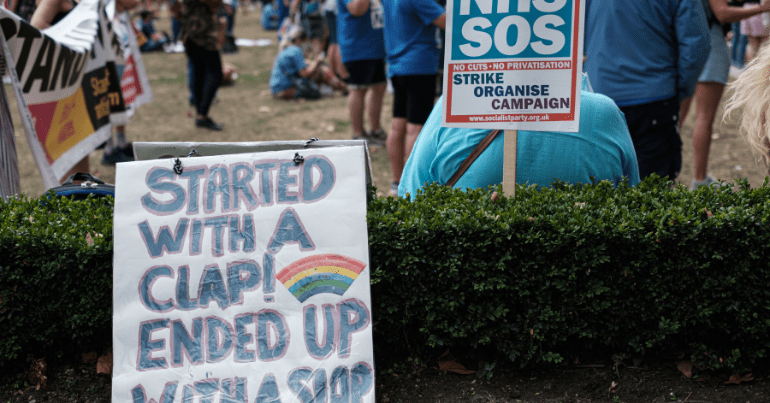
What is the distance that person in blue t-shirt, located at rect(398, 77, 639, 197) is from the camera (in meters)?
2.54

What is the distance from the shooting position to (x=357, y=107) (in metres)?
6.42

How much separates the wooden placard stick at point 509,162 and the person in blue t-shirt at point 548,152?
0.44 feet

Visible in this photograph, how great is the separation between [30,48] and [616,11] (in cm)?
341

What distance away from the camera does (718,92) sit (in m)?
4.93

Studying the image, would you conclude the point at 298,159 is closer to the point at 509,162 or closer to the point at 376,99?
the point at 509,162

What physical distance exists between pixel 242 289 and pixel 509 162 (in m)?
1.16

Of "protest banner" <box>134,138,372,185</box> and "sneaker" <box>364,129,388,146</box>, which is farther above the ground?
"protest banner" <box>134,138,372,185</box>

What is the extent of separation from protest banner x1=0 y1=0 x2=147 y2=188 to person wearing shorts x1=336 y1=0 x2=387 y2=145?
6.94ft

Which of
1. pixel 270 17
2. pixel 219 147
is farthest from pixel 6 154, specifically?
pixel 270 17

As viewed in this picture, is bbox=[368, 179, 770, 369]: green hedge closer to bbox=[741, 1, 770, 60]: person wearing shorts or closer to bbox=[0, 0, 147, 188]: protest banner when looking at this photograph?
bbox=[0, 0, 147, 188]: protest banner

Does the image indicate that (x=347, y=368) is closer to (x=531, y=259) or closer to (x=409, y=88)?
(x=531, y=259)

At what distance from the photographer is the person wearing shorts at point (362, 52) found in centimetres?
602

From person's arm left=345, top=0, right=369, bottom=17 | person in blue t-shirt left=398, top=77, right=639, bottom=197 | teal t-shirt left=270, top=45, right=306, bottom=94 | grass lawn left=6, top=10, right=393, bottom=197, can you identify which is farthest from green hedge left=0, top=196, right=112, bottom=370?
teal t-shirt left=270, top=45, right=306, bottom=94

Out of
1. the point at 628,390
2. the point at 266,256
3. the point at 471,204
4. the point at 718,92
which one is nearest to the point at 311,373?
the point at 266,256
